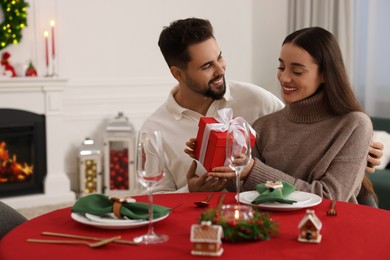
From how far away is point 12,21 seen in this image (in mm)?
5336

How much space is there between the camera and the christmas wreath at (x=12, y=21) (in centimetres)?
A: 531

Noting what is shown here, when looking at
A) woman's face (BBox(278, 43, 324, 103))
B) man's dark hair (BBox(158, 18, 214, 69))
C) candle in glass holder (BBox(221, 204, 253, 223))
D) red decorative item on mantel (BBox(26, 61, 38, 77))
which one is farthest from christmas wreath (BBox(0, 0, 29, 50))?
candle in glass holder (BBox(221, 204, 253, 223))

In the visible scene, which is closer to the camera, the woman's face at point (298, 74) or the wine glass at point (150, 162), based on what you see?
the wine glass at point (150, 162)

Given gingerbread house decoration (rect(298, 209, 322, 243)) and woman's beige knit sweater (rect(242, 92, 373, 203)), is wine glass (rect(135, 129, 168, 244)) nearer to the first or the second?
gingerbread house decoration (rect(298, 209, 322, 243))

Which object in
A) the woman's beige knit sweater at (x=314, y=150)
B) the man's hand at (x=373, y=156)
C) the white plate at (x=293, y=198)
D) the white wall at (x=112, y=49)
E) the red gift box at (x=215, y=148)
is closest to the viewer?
the white plate at (x=293, y=198)

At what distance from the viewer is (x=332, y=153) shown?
2.34m

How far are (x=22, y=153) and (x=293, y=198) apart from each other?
3.84 meters

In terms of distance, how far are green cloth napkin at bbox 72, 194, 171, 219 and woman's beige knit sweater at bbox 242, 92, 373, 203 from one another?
1.89 ft

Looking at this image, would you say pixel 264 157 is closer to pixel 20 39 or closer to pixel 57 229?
pixel 57 229

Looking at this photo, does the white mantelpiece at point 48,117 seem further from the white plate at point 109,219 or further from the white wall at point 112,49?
the white plate at point 109,219

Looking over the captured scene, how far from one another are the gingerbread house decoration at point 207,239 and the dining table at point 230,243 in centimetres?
1

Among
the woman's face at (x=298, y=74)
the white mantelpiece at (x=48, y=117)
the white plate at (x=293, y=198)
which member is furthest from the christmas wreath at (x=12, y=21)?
the white plate at (x=293, y=198)

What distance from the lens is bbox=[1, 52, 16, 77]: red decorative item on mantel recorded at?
17.4 ft

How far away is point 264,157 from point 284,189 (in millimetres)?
533
